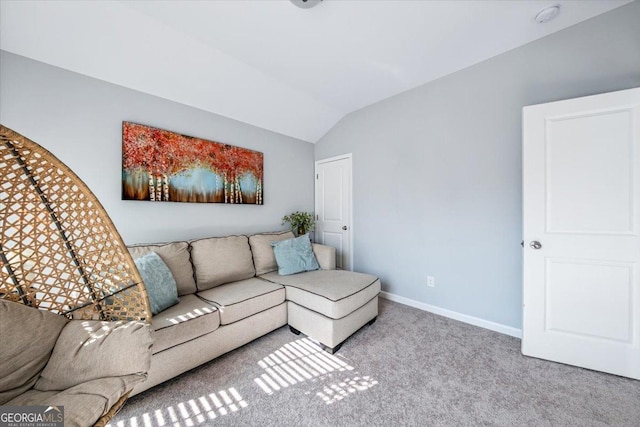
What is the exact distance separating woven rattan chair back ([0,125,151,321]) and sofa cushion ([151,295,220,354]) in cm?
32

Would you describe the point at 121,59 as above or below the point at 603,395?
above

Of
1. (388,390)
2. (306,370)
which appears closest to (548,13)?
(388,390)

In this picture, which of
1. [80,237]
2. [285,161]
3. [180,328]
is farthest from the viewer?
[285,161]

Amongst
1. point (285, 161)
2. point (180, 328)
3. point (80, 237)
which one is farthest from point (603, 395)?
point (285, 161)

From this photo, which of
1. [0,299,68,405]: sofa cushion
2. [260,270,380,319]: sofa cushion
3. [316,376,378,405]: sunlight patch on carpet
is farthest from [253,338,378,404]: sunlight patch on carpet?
[0,299,68,405]: sofa cushion

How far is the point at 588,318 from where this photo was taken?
5.28ft

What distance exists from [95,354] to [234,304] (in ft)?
3.14

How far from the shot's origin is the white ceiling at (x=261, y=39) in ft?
5.24

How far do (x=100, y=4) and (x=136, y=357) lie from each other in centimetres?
224

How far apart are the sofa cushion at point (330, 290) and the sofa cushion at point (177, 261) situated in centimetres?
72

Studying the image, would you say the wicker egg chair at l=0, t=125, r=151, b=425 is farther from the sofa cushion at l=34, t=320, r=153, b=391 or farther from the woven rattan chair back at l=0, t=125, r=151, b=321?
the sofa cushion at l=34, t=320, r=153, b=391

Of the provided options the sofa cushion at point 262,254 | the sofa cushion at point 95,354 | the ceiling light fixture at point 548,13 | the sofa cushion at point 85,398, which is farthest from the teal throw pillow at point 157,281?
the ceiling light fixture at point 548,13

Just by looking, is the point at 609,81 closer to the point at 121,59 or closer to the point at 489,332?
the point at 489,332

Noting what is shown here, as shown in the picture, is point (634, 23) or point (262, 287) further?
point (262, 287)
